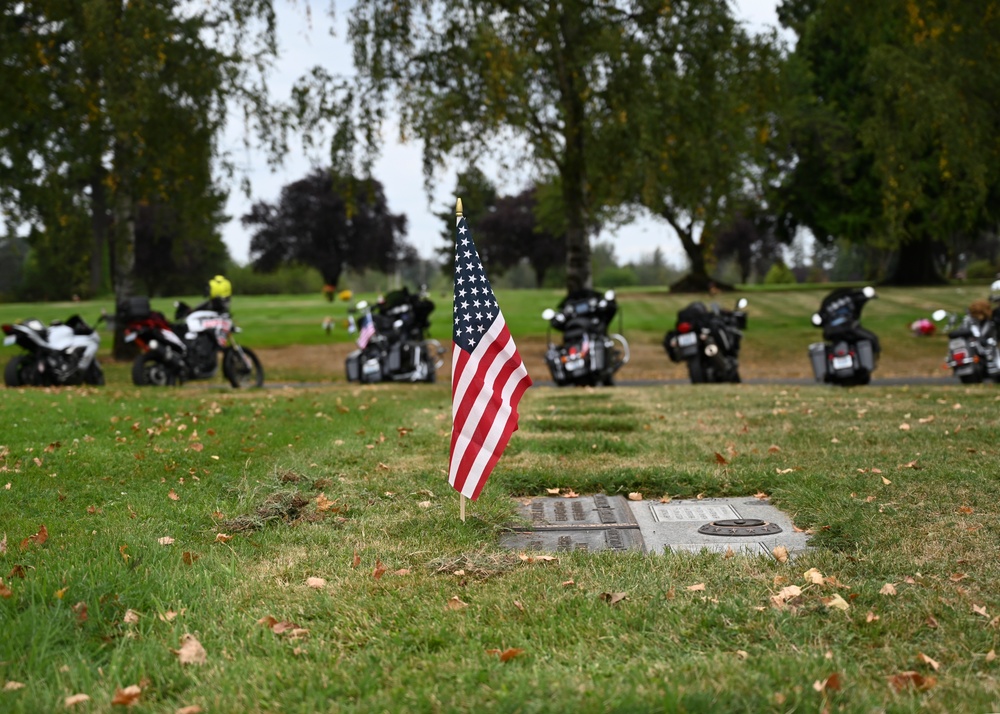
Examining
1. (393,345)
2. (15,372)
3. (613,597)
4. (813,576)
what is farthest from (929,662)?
(15,372)

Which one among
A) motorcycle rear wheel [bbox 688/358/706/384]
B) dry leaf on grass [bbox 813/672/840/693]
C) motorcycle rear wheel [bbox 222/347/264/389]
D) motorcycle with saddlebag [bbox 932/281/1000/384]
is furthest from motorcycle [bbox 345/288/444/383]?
dry leaf on grass [bbox 813/672/840/693]

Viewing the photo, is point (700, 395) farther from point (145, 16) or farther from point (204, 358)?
point (145, 16)

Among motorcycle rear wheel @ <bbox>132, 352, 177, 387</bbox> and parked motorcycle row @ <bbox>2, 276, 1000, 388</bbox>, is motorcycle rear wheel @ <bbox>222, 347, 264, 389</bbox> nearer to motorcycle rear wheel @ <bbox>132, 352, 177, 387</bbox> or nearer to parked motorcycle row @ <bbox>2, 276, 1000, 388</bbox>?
parked motorcycle row @ <bbox>2, 276, 1000, 388</bbox>

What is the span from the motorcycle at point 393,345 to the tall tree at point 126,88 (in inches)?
213

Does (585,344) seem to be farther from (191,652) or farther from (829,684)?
(829,684)

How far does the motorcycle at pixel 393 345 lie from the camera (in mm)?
16594

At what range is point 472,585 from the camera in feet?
13.9

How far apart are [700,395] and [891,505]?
6.98 m

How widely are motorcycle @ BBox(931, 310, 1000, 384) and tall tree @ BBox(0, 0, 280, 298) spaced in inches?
511

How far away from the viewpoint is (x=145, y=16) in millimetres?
17297

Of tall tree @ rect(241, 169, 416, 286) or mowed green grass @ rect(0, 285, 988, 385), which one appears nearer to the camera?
mowed green grass @ rect(0, 285, 988, 385)

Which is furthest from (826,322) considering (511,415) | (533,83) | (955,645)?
(955,645)

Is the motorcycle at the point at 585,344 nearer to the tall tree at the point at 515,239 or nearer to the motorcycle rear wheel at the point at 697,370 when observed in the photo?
the motorcycle rear wheel at the point at 697,370

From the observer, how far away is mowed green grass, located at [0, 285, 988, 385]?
23.2 m
